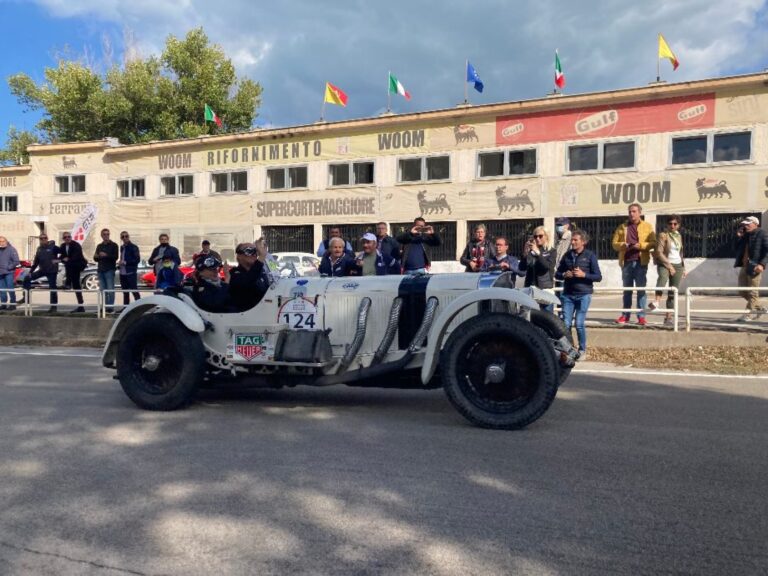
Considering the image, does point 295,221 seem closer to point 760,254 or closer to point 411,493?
point 760,254

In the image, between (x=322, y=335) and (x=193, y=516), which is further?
(x=322, y=335)

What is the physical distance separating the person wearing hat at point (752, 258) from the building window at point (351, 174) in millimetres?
16895

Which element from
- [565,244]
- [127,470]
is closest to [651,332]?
[565,244]

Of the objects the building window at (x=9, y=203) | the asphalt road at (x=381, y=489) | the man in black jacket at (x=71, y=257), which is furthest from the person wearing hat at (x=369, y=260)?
the building window at (x=9, y=203)

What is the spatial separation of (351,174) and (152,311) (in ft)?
67.5

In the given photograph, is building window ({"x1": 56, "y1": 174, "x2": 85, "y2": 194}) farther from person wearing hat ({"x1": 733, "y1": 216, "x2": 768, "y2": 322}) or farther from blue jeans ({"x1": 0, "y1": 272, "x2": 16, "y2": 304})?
person wearing hat ({"x1": 733, "y1": 216, "x2": 768, "y2": 322})

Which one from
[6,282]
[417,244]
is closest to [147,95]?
[6,282]

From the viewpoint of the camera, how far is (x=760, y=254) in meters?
10.4

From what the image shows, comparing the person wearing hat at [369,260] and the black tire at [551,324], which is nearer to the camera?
the black tire at [551,324]

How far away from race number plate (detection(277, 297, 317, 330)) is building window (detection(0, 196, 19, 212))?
34556 mm

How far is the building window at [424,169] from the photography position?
24656 mm

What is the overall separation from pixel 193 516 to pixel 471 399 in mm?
2459

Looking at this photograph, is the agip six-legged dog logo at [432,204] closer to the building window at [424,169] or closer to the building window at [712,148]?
the building window at [424,169]

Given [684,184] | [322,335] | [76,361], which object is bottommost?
[76,361]
